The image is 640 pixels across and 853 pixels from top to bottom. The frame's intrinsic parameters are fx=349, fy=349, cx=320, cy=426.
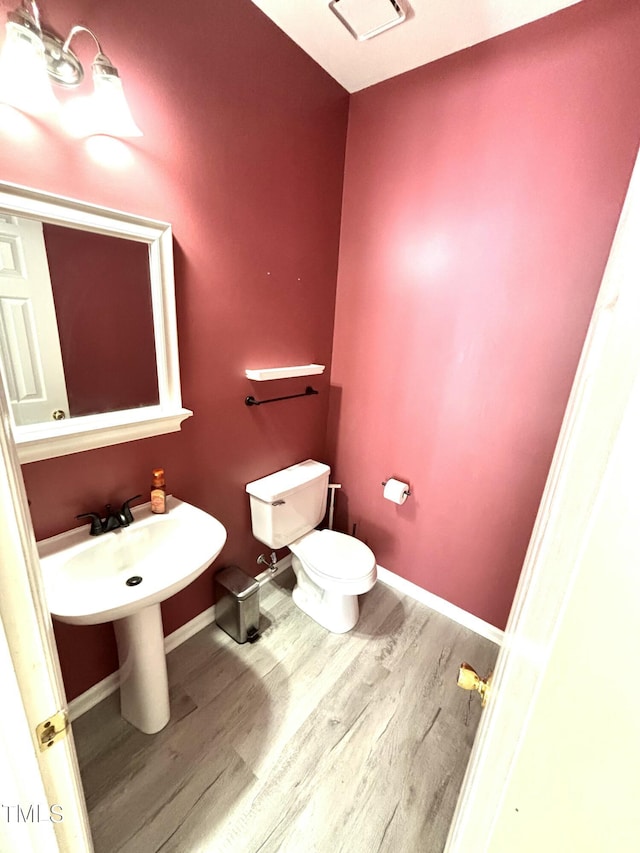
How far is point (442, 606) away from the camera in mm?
1976

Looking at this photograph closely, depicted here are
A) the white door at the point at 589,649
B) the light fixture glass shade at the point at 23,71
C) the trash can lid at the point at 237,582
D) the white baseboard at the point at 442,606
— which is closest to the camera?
the white door at the point at 589,649

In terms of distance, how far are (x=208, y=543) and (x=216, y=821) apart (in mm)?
852

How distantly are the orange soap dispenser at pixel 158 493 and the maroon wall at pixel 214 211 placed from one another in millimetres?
43

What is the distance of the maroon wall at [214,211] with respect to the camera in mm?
1074

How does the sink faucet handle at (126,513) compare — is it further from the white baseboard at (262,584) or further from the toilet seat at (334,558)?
the toilet seat at (334,558)

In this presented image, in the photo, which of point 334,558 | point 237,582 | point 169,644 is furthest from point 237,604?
point 334,558

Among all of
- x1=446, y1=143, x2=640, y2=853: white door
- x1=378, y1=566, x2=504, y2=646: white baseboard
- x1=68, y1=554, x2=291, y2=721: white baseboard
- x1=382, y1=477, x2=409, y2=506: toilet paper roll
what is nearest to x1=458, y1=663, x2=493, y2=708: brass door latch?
x1=446, y1=143, x2=640, y2=853: white door

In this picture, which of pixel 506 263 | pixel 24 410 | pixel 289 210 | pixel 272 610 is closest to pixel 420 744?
pixel 272 610

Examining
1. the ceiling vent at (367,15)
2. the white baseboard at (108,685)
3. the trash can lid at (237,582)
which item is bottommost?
the white baseboard at (108,685)

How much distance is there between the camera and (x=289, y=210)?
5.38 feet

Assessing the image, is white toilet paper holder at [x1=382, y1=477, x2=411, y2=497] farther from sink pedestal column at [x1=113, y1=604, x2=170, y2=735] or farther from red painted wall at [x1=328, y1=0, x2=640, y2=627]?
sink pedestal column at [x1=113, y1=604, x2=170, y2=735]

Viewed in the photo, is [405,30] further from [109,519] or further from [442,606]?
[442,606]

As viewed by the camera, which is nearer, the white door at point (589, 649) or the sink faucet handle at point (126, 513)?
the white door at point (589, 649)

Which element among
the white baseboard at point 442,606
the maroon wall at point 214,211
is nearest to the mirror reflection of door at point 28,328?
the maroon wall at point 214,211
